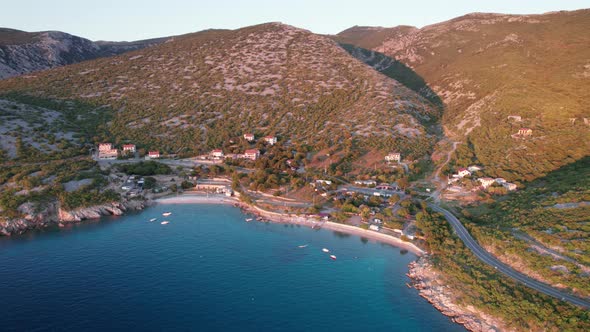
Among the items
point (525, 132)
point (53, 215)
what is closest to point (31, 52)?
point (53, 215)

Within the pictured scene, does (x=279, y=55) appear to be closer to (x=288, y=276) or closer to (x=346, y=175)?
(x=346, y=175)

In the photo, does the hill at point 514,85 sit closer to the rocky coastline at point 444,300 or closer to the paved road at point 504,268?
the paved road at point 504,268

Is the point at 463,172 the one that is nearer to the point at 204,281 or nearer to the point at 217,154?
the point at 204,281

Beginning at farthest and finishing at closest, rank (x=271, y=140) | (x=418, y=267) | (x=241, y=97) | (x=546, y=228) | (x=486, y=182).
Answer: (x=241, y=97) < (x=271, y=140) < (x=486, y=182) < (x=418, y=267) < (x=546, y=228)

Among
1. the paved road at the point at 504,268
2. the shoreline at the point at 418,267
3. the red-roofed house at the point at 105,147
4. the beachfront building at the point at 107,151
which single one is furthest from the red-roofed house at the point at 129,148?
the paved road at the point at 504,268

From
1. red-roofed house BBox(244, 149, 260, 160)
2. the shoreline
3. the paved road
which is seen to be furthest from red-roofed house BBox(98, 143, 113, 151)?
the paved road

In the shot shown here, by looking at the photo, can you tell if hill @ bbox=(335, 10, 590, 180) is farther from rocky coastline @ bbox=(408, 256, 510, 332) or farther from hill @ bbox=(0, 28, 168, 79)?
hill @ bbox=(0, 28, 168, 79)

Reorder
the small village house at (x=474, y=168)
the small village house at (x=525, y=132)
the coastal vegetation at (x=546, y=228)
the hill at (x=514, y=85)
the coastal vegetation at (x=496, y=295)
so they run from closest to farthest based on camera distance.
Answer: the coastal vegetation at (x=496, y=295)
the coastal vegetation at (x=546, y=228)
the small village house at (x=474, y=168)
the hill at (x=514, y=85)
the small village house at (x=525, y=132)

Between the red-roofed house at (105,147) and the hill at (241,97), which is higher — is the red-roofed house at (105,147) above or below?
below
